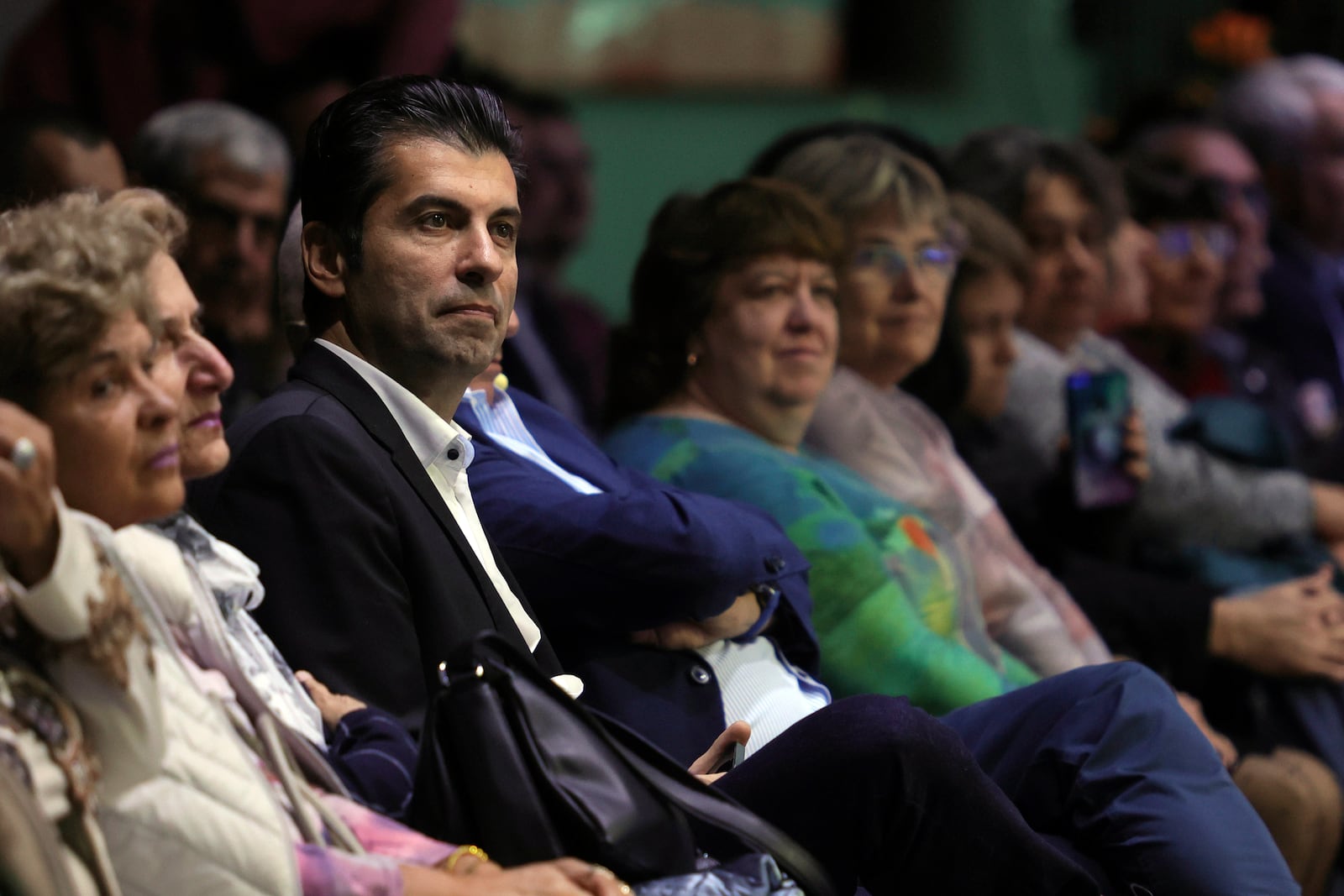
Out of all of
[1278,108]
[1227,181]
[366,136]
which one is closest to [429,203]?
[366,136]

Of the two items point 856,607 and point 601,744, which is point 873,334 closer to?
point 856,607

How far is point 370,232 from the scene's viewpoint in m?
2.20

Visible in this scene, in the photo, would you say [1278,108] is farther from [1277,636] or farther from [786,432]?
[786,432]

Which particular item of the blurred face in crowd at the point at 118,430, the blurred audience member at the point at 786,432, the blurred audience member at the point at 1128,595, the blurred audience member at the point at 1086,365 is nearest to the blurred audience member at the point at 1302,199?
the blurred audience member at the point at 1086,365

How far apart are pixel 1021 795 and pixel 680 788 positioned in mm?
827

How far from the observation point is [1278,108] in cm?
576

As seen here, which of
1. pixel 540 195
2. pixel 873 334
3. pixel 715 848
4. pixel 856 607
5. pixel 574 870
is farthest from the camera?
pixel 540 195

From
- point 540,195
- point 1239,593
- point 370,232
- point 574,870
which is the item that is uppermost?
point 370,232

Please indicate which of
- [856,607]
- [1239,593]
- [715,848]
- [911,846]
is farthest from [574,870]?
[1239,593]

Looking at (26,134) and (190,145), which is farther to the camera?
(190,145)

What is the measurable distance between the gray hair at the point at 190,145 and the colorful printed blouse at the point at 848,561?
102 centimetres

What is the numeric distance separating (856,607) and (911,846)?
821mm

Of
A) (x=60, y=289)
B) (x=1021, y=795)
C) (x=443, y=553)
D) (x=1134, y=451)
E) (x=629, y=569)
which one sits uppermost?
(x=60, y=289)

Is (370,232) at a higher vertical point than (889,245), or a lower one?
higher
